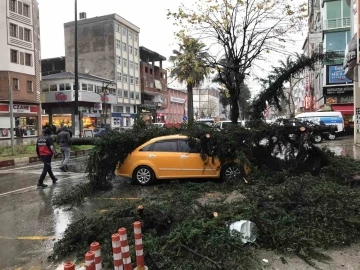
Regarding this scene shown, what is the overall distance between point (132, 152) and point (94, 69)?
52345 mm

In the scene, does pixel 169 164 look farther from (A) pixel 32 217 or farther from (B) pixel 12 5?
(B) pixel 12 5

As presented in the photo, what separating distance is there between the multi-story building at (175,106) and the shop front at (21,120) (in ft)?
142

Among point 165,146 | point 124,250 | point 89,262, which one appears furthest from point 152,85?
point 89,262

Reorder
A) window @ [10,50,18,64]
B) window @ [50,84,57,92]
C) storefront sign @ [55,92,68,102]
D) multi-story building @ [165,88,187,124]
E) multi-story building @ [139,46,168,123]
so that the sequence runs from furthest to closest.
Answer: multi-story building @ [165,88,187,124] < multi-story building @ [139,46,168,123] < window @ [50,84,57,92] < storefront sign @ [55,92,68,102] < window @ [10,50,18,64]

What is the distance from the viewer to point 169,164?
32.7 ft

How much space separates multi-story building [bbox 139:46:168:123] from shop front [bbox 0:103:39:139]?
25593 millimetres

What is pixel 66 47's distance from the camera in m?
61.5

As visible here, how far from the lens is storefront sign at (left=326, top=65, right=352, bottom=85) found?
3422cm

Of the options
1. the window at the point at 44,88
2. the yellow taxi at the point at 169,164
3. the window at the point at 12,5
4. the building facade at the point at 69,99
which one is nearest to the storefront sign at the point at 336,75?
the building facade at the point at 69,99

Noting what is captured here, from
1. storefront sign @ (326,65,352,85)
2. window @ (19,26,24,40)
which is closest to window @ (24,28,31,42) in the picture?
window @ (19,26,24,40)

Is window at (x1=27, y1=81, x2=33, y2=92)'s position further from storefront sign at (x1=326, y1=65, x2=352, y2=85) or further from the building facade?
storefront sign at (x1=326, y1=65, x2=352, y2=85)

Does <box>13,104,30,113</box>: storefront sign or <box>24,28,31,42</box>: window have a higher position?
<box>24,28,31,42</box>: window

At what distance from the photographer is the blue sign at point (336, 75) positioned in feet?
112

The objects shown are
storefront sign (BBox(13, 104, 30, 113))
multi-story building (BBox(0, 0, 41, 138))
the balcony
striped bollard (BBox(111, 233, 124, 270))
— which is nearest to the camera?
striped bollard (BBox(111, 233, 124, 270))
